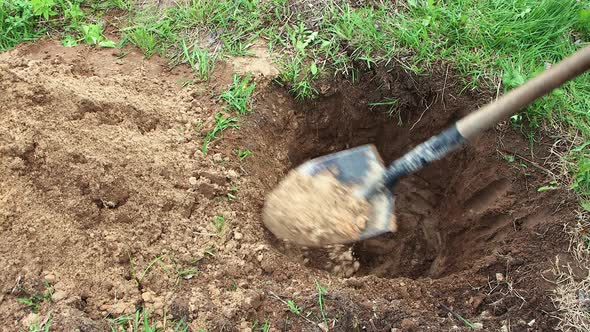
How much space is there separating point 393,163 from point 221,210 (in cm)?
82

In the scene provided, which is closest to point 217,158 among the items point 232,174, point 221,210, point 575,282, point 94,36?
point 232,174

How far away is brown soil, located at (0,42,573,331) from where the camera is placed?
2197 millimetres

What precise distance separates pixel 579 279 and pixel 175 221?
1799 millimetres

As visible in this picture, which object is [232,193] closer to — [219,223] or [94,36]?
[219,223]

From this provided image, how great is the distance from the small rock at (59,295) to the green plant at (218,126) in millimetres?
897

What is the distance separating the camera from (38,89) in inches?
105

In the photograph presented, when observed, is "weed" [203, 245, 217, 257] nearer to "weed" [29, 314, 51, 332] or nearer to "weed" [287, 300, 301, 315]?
"weed" [287, 300, 301, 315]

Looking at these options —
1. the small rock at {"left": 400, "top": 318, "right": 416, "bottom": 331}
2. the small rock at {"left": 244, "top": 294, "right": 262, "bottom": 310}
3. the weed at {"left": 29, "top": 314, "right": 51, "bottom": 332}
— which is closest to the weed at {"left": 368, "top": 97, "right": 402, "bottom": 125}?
the small rock at {"left": 400, "top": 318, "right": 416, "bottom": 331}

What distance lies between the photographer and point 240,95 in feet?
9.27

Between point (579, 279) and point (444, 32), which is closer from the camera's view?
point (579, 279)

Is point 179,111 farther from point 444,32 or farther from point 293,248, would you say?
point 444,32

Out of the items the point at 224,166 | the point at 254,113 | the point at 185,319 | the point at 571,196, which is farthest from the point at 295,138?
the point at 571,196

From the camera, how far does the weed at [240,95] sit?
278 cm

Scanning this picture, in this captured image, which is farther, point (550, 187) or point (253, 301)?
point (550, 187)
